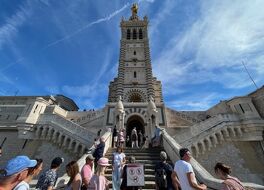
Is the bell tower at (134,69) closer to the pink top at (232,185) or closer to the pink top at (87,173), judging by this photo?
the pink top at (87,173)

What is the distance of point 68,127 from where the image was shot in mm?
15406

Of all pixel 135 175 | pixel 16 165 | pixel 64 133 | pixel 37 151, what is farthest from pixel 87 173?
pixel 37 151

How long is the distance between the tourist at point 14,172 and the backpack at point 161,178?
362cm

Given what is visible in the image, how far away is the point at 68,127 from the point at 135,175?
1289 cm

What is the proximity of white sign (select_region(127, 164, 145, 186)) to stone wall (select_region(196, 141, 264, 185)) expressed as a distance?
12.3 m

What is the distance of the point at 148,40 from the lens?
3441 cm

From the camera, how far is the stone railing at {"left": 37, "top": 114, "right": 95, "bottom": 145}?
46.2 ft

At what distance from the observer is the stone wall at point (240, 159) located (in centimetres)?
1422

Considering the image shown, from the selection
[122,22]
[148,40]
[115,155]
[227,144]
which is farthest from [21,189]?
[122,22]

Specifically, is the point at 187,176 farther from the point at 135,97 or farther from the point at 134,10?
the point at 134,10

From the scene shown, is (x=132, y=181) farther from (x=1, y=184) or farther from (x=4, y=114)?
(x=4, y=114)

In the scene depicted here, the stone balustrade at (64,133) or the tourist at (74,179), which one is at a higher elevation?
the stone balustrade at (64,133)

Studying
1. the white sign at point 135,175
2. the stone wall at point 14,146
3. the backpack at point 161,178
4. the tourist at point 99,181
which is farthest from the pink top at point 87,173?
the stone wall at point 14,146

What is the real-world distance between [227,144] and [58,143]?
17948 millimetres
